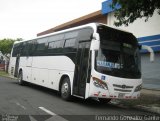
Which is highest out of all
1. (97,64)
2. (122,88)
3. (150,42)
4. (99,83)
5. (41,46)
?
(150,42)

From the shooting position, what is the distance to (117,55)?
42.3 ft

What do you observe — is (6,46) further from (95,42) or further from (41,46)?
(95,42)

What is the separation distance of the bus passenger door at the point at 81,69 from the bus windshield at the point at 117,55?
704mm

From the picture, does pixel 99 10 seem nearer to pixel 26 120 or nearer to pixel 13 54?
pixel 13 54

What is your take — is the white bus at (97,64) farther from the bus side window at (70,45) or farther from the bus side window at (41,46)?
the bus side window at (41,46)

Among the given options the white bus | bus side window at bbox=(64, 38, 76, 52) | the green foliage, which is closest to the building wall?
the white bus

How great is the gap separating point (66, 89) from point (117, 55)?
300 cm

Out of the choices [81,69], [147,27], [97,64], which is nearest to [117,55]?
[97,64]

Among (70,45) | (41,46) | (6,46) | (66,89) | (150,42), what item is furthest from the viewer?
(6,46)

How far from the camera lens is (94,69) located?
12.4 m

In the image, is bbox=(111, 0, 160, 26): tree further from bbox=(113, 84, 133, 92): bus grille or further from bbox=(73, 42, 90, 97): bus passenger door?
bbox=(113, 84, 133, 92): bus grille

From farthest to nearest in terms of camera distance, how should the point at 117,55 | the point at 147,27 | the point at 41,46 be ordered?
the point at 147,27
the point at 41,46
the point at 117,55

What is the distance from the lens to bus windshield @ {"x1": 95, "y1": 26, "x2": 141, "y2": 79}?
Answer: 492 inches

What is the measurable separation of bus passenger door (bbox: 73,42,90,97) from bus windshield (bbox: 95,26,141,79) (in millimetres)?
704
